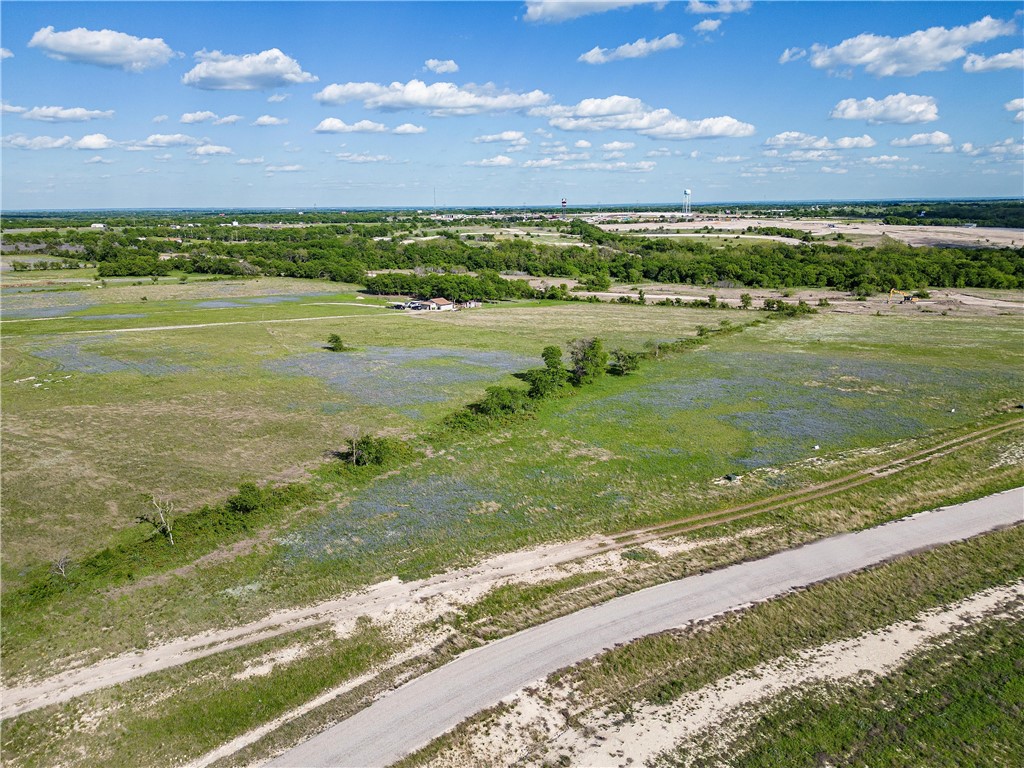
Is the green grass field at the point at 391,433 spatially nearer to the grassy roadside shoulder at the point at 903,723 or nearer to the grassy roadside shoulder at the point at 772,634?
the grassy roadside shoulder at the point at 772,634

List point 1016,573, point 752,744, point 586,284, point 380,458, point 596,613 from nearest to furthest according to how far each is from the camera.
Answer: point 752,744, point 596,613, point 1016,573, point 380,458, point 586,284

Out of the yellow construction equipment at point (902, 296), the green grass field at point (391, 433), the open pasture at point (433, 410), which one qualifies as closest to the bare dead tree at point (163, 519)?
the green grass field at point (391, 433)

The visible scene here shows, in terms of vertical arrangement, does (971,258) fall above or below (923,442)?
above

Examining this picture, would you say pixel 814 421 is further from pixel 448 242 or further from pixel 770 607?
pixel 448 242

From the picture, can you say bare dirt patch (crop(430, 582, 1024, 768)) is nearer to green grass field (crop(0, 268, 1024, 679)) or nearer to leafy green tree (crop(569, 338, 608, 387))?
green grass field (crop(0, 268, 1024, 679))

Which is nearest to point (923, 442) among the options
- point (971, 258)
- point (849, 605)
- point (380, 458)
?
point (849, 605)

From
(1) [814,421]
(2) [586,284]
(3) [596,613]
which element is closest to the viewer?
(3) [596,613]
